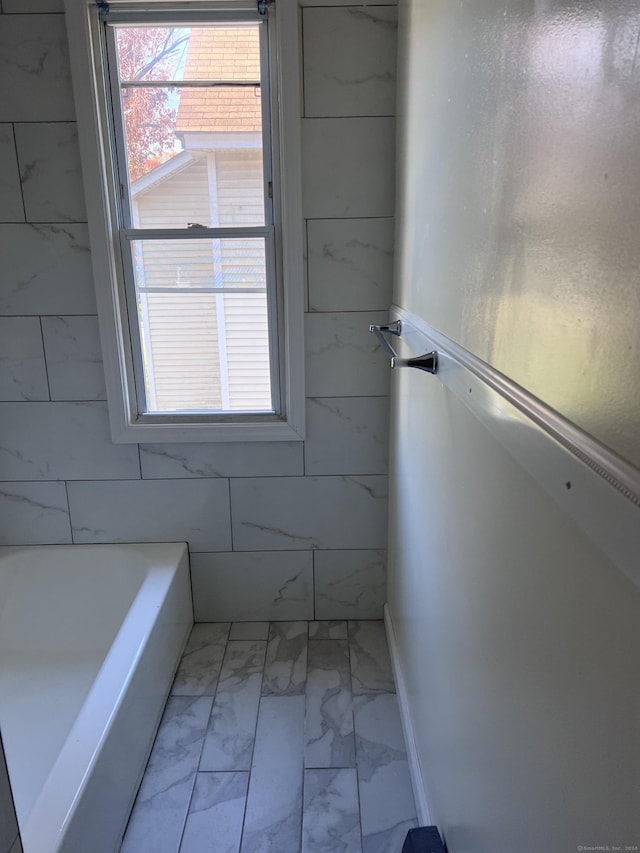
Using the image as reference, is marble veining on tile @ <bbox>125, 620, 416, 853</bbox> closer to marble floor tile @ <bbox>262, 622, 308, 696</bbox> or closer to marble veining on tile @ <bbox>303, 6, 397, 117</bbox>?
marble floor tile @ <bbox>262, 622, 308, 696</bbox>

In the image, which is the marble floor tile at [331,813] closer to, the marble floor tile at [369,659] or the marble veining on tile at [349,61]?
the marble floor tile at [369,659]

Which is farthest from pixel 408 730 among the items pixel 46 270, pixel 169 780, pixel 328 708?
pixel 46 270

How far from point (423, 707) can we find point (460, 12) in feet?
4.66

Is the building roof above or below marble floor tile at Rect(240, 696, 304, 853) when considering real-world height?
above

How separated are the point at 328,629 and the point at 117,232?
5.06 feet

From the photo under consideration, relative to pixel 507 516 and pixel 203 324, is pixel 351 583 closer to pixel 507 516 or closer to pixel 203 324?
pixel 203 324

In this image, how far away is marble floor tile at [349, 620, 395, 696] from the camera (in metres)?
A: 1.87

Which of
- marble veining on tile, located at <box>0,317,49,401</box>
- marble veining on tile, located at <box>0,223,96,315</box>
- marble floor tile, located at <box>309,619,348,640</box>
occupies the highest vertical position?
marble veining on tile, located at <box>0,223,96,315</box>

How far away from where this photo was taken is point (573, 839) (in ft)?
1.87

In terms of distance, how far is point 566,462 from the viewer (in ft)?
1.80

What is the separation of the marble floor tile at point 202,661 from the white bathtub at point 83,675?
43mm

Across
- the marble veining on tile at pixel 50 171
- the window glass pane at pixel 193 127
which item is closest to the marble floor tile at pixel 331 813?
the window glass pane at pixel 193 127

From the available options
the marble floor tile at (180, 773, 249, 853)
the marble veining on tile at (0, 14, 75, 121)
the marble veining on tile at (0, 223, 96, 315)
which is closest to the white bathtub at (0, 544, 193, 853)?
the marble floor tile at (180, 773, 249, 853)

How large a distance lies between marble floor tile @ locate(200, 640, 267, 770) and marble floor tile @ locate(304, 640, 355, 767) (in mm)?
167
